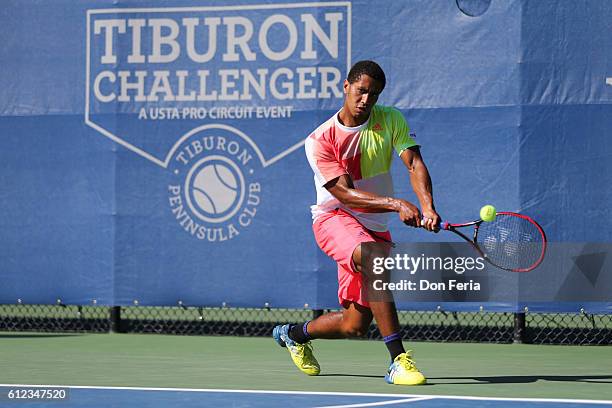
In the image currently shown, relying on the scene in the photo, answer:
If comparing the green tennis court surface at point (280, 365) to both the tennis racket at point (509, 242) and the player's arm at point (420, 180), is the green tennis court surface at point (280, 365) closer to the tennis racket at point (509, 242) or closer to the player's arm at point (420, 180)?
the tennis racket at point (509, 242)

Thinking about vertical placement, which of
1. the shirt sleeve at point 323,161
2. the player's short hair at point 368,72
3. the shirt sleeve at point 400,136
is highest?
the player's short hair at point 368,72

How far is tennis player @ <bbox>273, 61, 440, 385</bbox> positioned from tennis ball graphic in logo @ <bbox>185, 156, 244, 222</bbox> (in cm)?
273

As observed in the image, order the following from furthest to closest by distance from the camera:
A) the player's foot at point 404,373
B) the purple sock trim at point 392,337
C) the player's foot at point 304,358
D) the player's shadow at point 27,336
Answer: the player's shadow at point 27,336, the player's foot at point 304,358, the purple sock trim at point 392,337, the player's foot at point 404,373

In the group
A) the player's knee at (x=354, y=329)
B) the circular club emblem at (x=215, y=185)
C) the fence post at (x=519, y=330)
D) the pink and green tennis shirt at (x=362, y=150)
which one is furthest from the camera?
the circular club emblem at (x=215, y=185)

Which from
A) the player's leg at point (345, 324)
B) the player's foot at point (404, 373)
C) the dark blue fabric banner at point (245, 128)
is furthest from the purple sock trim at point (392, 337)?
the dark blue fabric banner at point (245, 128)

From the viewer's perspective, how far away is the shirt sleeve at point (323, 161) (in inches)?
282

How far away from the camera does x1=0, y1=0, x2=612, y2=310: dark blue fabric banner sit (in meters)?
9.42

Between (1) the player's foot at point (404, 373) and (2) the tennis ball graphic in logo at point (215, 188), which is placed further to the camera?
(2) the tennis ball graphic in logo at point (215, 188)

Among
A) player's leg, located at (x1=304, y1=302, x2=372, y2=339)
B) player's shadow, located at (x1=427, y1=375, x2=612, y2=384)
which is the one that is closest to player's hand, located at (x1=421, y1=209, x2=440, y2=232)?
player's leg, located at (x1=304, y1=302, x2=372, y2=339)

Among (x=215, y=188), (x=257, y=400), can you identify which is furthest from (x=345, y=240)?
(x=215, y=188)

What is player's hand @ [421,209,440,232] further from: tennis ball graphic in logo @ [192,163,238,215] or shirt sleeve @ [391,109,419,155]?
tennis ball graphic in logo @ [192,163,238,215]

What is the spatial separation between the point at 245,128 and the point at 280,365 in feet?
8.23

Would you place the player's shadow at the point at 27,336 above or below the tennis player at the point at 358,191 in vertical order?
below

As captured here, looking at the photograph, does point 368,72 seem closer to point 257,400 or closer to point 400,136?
point 400,136
